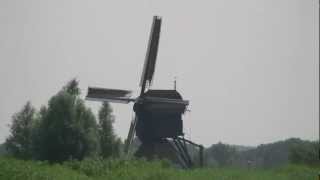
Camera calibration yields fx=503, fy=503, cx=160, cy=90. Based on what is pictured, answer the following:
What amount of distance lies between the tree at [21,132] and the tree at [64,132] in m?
7.69

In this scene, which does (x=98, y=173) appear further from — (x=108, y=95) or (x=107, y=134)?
(x=107, y=134)

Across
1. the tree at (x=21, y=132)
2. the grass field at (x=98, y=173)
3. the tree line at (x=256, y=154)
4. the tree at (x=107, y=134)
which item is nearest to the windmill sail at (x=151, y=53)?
the tree at (x=107, y=134)

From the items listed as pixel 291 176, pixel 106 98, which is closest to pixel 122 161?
pixel 291 176

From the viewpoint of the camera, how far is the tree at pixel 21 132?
46562 millimetres

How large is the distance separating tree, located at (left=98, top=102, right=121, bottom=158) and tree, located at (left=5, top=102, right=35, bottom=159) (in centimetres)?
689

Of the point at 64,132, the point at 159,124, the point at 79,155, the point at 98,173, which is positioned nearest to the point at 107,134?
the point at 159,124

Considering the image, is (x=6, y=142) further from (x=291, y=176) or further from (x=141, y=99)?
(x=291, y=176)

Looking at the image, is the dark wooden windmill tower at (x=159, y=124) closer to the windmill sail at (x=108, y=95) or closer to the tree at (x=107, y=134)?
the windmill sail at (x=108, y=95)

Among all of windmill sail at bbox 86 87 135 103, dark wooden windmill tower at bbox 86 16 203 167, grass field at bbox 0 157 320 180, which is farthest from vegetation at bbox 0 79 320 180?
dark wooden windmill tower at bbox 86 16 203 167

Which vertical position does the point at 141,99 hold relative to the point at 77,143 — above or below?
above

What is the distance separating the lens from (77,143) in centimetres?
3741

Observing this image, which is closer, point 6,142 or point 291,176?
point 291,176

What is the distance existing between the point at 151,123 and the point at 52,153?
8378 millimetres

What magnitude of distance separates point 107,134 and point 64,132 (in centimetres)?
1331
